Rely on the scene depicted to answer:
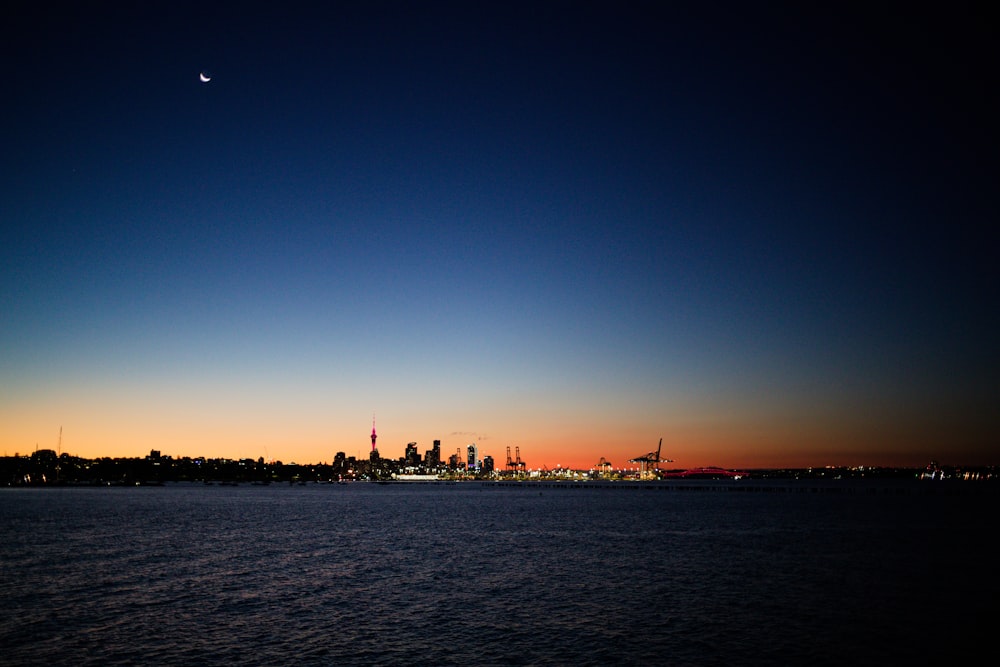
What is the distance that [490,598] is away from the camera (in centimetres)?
4806

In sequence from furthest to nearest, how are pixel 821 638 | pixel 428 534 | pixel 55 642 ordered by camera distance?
pixel 428 534 → pixel 821 638 → pixel 55 642

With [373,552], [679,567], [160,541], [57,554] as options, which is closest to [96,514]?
[160,541]

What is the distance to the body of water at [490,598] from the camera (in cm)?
3528

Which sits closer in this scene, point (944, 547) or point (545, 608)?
point (545, 608)

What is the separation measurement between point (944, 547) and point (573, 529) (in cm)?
4619

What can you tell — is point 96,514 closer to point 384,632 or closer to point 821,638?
point 384,632

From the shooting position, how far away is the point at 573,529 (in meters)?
Answer: 102

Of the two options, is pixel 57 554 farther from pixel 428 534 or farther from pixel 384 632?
pixel 384 632

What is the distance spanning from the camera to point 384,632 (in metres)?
38.8

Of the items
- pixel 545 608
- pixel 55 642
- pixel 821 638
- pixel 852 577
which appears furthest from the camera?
pixel 852 577

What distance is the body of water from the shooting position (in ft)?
116

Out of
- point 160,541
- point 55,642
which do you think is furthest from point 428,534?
point 55,642

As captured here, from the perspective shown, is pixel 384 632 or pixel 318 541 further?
pixel 318 541

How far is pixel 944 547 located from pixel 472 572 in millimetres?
58299
